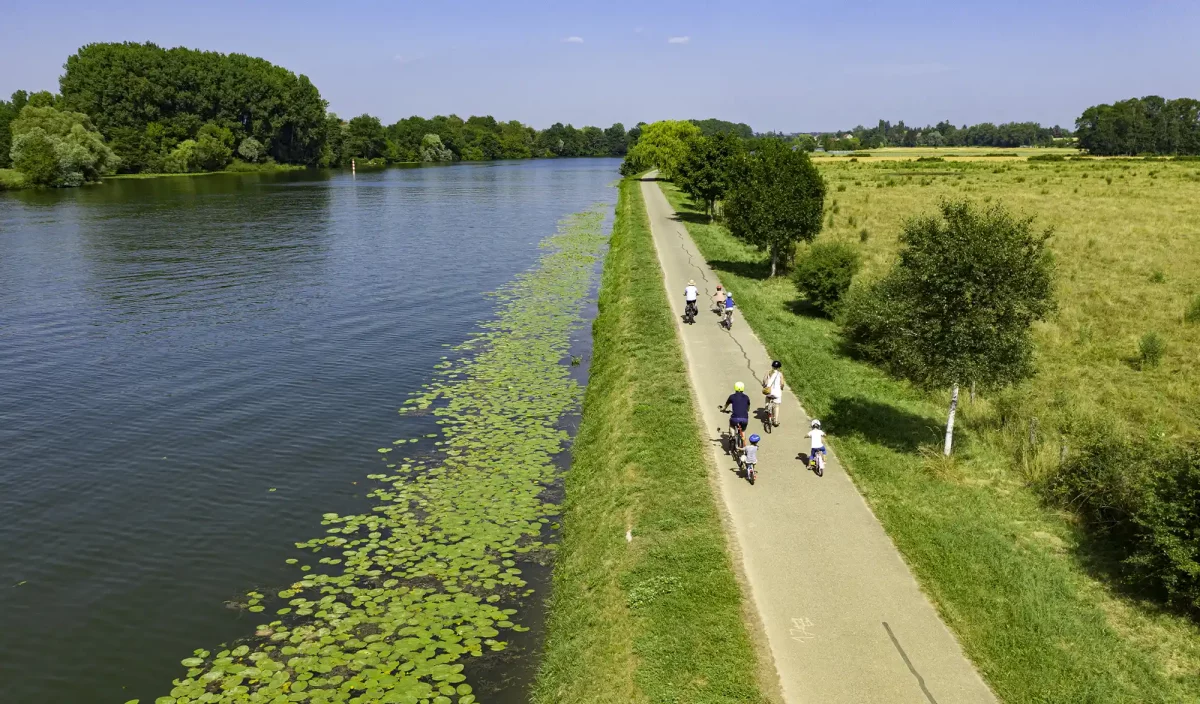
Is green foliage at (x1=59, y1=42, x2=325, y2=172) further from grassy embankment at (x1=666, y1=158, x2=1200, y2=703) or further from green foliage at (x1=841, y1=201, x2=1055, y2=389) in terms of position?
green foliage at (x1=841, y1=201, x2=1055, y2=389)

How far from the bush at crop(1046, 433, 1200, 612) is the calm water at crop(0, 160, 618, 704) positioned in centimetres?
1354

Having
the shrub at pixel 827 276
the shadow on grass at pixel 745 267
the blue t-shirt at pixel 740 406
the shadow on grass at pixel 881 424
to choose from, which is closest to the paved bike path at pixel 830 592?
the blue t-shirt at pixel 740 406

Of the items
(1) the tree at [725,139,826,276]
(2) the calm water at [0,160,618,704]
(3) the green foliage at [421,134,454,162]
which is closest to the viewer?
(2) the calm water at [0,160,618,704]

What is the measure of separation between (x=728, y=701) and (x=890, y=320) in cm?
959

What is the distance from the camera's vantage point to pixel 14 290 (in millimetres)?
36406

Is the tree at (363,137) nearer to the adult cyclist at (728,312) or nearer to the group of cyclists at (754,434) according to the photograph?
the adult cyclist at (728,312)

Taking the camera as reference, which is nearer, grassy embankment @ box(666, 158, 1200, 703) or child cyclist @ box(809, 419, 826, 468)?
grassy embankment @ box(666, 158, 1200, 703)

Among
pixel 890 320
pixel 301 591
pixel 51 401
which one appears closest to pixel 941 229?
pixel 890 320

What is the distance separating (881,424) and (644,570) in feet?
28.4

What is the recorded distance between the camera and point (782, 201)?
34188 millimetres

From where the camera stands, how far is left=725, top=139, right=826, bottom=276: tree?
34.2 meters

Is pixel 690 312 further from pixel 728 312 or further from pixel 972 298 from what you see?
pixel 972 298

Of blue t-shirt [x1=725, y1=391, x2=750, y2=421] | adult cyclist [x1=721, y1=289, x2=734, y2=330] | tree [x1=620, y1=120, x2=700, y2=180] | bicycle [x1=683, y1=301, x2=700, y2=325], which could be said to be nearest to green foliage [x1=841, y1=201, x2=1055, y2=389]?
blue t-shirt [x1=725, y1=391, x2=750, y2=421]

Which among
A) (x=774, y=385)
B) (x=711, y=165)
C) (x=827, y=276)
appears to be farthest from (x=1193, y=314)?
(x=711, y=165)
